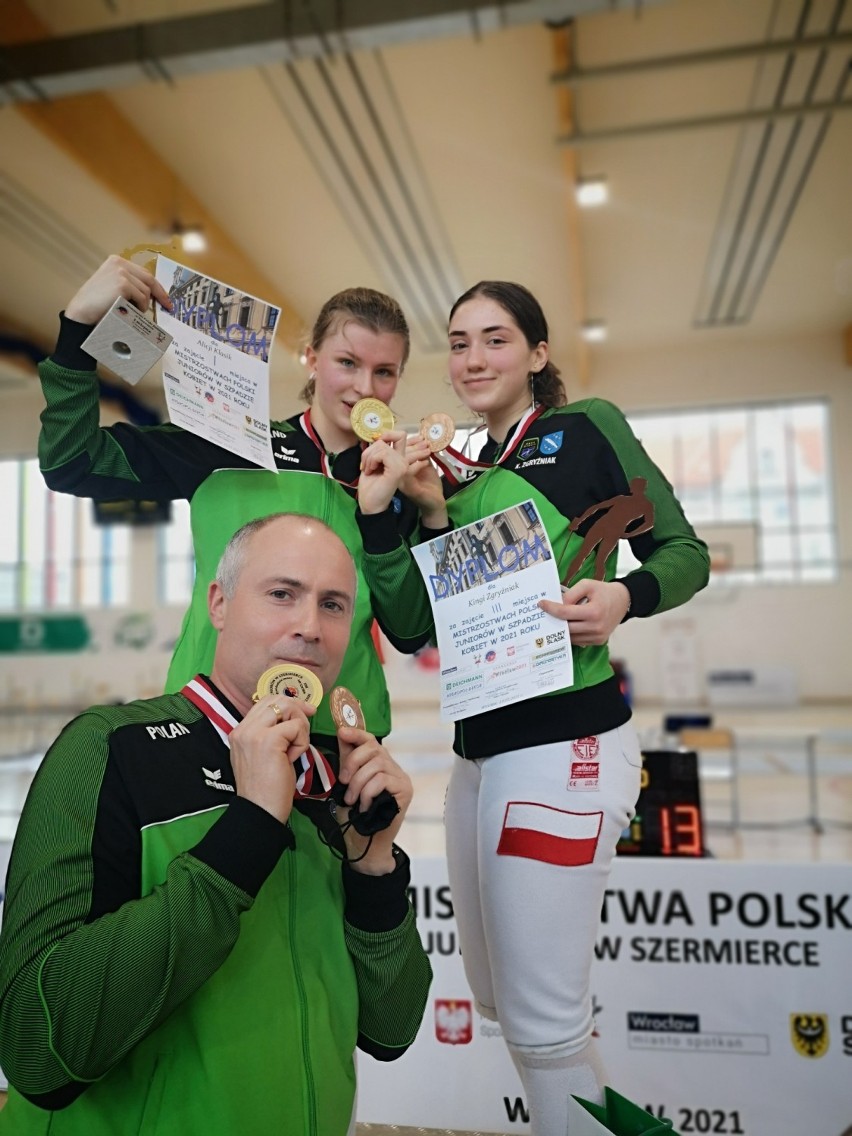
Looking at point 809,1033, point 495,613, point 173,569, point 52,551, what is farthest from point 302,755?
point 173,569

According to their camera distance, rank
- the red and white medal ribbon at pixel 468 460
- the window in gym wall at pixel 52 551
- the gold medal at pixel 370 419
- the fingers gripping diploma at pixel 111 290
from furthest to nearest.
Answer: the window in gym wall at pixel 52 551 < the red and white medal ribbon at pixel 468 460 < the gold medal at pixel 370 419 < the fingers gripping diploma at pixel 111 290

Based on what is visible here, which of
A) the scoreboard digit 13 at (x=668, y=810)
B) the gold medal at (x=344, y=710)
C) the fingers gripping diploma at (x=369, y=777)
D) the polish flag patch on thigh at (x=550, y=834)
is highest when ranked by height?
the gold medal at (x=344, y=710)

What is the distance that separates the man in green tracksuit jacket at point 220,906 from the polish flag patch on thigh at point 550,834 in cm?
29

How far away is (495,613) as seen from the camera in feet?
5.13

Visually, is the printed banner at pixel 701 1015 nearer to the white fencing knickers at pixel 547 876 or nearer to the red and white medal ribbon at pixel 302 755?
the white fencing knickers at pixel 547 876

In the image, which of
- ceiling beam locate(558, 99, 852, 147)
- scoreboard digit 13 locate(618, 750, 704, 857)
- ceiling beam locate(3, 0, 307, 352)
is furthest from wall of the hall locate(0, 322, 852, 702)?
scoreboard digit 13 locate(618, 750, 704, 857)

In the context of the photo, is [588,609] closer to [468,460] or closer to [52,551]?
[468,460]

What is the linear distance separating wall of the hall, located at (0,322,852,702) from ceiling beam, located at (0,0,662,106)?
363 inches

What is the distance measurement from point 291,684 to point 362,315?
2.23 ft

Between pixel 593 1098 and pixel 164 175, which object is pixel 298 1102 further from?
pixel 164 175

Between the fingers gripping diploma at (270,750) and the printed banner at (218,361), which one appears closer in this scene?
the fingers gripping diploma at (270,750)

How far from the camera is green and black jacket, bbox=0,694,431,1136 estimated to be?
0.98 m

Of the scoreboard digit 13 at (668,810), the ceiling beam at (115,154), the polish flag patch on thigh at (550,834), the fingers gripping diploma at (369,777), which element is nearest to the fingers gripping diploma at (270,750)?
the fingers gripping diploma at (369,777)

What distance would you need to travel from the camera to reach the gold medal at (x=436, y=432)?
1501 millimetres
